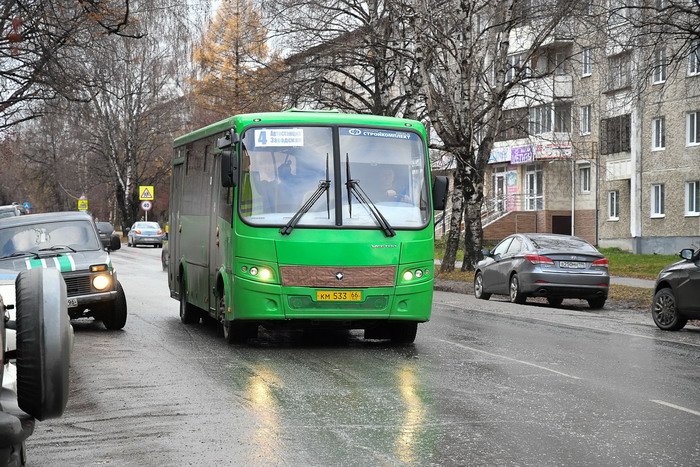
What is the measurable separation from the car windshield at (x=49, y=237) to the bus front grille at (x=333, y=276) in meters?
4.84

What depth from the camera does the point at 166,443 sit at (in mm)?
7543

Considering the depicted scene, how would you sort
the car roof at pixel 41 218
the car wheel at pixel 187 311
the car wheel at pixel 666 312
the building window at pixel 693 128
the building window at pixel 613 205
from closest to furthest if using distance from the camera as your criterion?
the car roof at pixel 41 218
the car wheel at pixel 666 312
the car wheel at pixel 187 311
the building window at pixel 693 128
the building window at pixel 613 205

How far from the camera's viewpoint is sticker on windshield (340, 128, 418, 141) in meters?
13.9

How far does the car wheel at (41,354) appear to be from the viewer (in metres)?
4.99

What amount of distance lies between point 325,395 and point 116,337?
20.9 ft

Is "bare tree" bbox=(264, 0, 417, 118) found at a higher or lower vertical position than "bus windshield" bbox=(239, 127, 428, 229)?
higher

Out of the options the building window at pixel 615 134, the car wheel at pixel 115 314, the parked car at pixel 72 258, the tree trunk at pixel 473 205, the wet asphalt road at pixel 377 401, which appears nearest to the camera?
the wet asphalt road at pixel 377 401

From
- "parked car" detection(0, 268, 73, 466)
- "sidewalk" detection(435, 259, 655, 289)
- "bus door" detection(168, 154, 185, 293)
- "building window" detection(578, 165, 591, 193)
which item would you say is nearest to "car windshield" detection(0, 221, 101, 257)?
"bus door" detection(168, 154, 185, 293)

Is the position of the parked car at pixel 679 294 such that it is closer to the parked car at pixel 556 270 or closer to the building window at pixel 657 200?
the parked car at pixel 556 270

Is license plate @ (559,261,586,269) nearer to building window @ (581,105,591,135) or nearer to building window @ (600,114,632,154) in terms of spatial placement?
building window @ (600,114,632,154)

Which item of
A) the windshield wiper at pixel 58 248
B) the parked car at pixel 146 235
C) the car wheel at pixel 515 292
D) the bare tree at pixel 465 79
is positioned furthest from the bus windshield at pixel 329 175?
the parked car at pixel 146 235

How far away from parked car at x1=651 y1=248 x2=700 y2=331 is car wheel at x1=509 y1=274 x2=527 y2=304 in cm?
587

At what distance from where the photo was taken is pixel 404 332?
14070 mm

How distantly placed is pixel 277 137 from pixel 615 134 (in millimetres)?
42019
